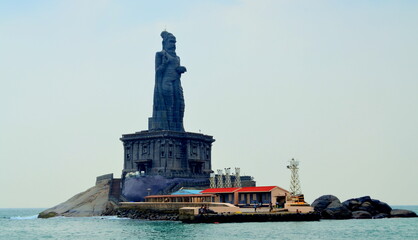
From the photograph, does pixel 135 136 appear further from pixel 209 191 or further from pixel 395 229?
pixel 395 229

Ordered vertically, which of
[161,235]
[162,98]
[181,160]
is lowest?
[161,235]

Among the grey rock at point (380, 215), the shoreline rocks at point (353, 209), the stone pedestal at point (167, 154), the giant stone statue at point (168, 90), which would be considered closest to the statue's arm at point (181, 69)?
the giant stone statue at point (168, 90)

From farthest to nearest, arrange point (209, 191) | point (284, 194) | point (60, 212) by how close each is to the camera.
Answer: point (60, 212) < point (209, 191) < point (284, 194)

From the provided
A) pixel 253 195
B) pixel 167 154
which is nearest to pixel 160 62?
pixel 167 154

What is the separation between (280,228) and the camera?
7675 cm

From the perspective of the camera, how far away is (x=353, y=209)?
104562 millimetres

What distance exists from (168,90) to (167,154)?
41.2 feet

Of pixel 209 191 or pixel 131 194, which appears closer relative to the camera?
pixel 209 191

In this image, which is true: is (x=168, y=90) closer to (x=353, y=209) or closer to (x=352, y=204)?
(x=352, y=204)

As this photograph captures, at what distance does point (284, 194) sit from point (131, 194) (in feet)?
100

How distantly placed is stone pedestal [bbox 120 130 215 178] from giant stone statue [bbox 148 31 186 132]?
123 inches

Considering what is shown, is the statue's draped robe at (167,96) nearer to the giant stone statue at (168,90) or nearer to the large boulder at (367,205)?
the giant stone statue at (168,90)

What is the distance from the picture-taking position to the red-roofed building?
309ft

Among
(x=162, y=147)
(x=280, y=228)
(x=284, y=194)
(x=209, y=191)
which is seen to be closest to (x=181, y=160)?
(x=162, y=147)
